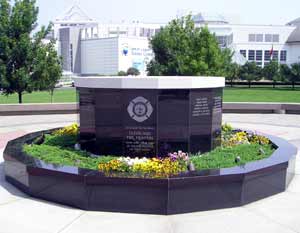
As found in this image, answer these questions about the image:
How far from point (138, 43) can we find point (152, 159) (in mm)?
136092

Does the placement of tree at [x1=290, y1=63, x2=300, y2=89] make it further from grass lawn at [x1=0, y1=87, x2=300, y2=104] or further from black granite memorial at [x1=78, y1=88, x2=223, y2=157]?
black granite memorial at [x1=78, y1=88, x2=223, y2=157]

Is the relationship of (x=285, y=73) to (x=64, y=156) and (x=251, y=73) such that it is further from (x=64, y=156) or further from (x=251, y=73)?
(x=64, y=156)

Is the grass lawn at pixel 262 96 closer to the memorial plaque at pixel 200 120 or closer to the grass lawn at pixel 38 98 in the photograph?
the grass lawn at pixel 38 98

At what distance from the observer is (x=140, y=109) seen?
28.0ft

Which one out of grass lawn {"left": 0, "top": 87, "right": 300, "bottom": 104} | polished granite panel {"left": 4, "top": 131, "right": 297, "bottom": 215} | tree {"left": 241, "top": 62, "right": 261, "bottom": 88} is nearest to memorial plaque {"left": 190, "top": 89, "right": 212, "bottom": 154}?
polished granite panel {"left": 4, "top": 131, "right": 297, "bottom": 215}

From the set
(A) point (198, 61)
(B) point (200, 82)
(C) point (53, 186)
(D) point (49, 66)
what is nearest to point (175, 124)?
(B) point (200, 82)

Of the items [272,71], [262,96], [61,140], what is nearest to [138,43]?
[272,71]

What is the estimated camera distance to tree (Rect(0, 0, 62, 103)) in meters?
19.9

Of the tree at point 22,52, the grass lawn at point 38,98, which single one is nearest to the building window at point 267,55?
the grass lawn at point 38,98

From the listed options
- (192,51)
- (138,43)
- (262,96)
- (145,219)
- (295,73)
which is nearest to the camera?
(145,219)

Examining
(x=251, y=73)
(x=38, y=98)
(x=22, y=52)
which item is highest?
(x=22, y=52)

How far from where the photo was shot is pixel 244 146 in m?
10.1

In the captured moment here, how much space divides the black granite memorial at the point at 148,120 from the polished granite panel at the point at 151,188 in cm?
156

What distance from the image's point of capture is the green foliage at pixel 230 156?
805 cm
